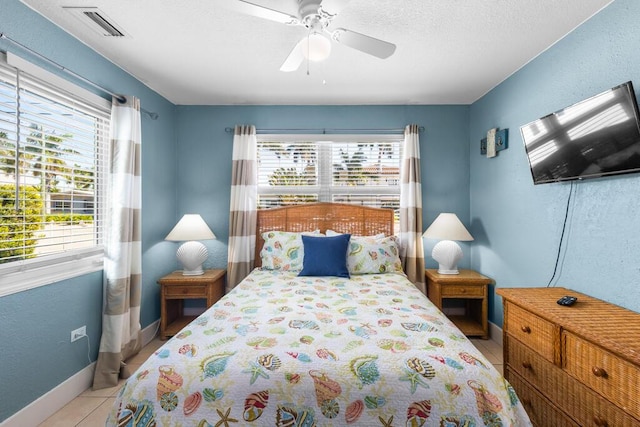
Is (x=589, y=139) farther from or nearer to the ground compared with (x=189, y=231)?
farther from the ground

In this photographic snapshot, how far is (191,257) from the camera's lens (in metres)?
3.32

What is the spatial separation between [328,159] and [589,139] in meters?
2.43

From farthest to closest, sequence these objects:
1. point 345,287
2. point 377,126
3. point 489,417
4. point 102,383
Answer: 1. point 377,126
2. point 345,287
3. point 102,383
4. point 489,417

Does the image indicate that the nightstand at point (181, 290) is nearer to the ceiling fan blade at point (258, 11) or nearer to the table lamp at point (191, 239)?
the table lamp at point (191, 239)

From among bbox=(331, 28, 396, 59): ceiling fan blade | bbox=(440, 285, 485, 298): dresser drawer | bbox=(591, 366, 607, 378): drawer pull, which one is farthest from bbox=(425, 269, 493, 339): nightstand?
bbox=(331, 28, 396, 59): ceiling fan blade

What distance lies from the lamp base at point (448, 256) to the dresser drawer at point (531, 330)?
45.4 inches

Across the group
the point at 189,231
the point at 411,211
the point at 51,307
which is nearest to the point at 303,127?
the point at 411,211

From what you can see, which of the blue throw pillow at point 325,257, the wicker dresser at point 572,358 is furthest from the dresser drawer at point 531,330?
the blue throw pillow at point 325,257

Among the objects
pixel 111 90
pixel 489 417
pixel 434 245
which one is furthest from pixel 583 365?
pixel 111 90

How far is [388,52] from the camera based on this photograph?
74.7 inches

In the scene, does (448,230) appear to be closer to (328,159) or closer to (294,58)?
(328,159)

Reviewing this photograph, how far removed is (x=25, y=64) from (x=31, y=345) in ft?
5.48

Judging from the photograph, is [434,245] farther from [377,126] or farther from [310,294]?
[310,294]

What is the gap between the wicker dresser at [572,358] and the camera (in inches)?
54.1
